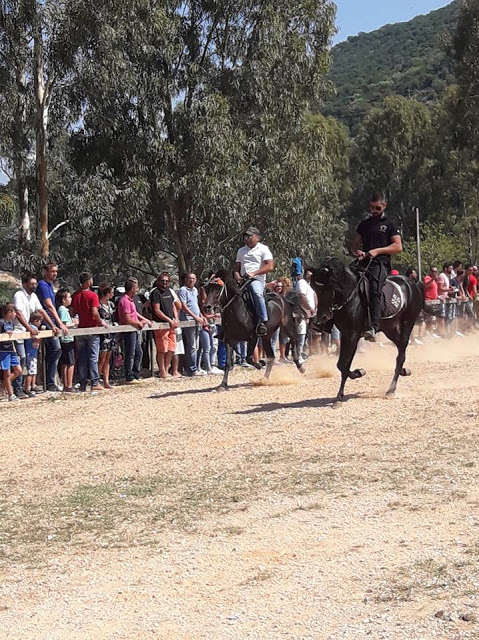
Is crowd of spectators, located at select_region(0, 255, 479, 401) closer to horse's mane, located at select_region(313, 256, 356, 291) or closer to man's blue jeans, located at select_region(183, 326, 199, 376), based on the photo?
man's blue jeans, located at select_region(183, 326, 199, 376)

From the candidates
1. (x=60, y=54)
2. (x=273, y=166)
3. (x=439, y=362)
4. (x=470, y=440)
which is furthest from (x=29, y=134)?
(x=470, y=440)

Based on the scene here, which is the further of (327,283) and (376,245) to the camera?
(376,245)

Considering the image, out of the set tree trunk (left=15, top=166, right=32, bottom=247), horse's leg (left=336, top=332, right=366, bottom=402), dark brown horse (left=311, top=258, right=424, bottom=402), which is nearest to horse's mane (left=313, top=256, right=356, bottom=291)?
dark brown horse (left=311, top=258, right=424, bottom=402)

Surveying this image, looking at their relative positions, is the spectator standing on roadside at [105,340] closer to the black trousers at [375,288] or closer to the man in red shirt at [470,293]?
the black trousers at [375,288]

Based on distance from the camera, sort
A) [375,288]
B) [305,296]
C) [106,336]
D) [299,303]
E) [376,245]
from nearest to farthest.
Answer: [375,288], [376,245], [106,336], [299,303], [305,296]

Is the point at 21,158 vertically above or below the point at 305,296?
above

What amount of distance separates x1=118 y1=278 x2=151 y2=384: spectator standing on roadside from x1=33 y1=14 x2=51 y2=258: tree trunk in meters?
15.1

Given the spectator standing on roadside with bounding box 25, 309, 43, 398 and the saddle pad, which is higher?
the saddle pad

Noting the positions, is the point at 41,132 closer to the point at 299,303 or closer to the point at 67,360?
the point at 299,303

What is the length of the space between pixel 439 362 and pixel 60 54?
19015 millimetres

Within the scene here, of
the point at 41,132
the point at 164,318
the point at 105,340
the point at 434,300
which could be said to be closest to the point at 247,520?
the point at 105,340

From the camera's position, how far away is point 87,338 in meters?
17.9

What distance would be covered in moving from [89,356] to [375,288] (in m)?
6.29

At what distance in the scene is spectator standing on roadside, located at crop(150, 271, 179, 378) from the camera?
19.5 metres
